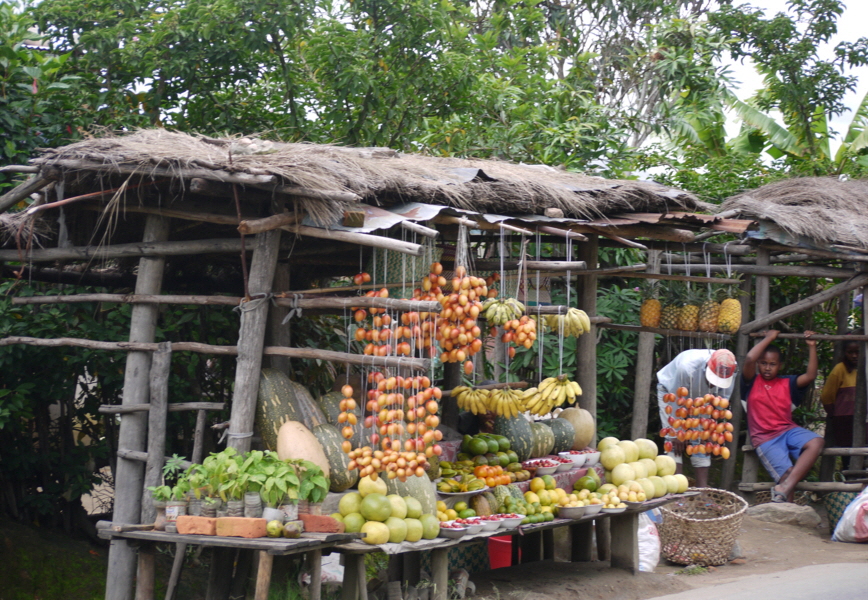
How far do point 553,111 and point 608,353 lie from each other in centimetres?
335

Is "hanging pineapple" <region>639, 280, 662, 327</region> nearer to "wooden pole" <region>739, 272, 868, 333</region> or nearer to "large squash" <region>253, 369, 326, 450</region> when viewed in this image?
"wooden pole" <region>739, 272, 868, 333</region>

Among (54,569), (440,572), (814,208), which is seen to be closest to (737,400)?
(814,208)

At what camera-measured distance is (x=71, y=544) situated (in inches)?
320

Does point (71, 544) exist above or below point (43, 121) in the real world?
below

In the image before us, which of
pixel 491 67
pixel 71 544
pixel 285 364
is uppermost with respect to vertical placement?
pixel 491 67

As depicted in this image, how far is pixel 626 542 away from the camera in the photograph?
A: 7.73 metres

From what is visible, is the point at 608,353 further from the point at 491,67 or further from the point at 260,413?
the point at 260,413

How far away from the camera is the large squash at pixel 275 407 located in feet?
19.8

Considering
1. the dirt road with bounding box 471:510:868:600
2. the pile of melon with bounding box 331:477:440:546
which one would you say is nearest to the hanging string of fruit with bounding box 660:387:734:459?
the dirt road with bounding box 471:510:868:600

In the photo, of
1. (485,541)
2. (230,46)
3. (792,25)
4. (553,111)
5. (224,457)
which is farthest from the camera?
(792,25)

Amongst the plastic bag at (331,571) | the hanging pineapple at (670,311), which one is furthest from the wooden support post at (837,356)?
the plastic bag at (331,571)

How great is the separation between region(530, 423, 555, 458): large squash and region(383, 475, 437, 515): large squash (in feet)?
5.35

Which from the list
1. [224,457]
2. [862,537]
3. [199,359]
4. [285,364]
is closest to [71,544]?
[199,359]

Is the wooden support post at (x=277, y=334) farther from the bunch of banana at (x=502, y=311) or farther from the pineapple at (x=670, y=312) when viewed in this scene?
the pineapple at (x=670, y=312)
